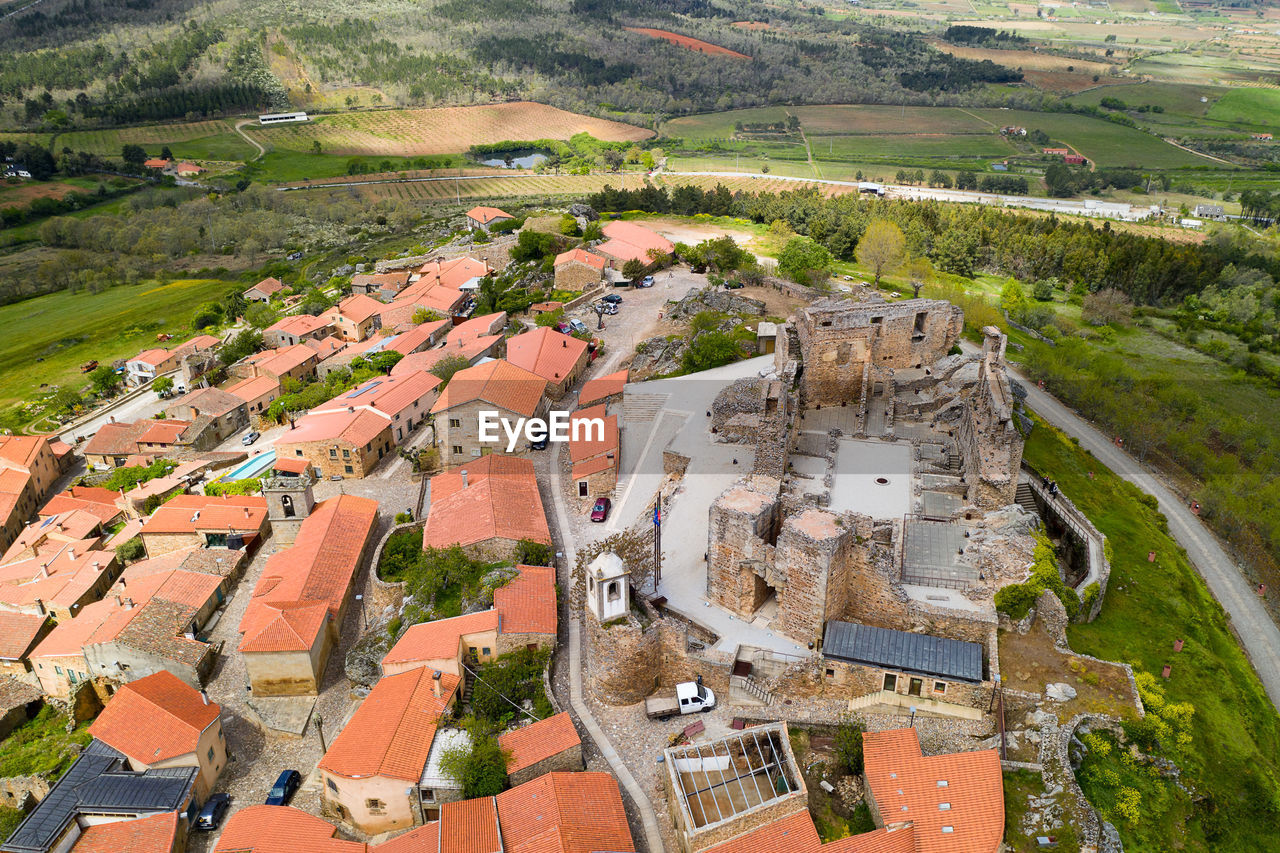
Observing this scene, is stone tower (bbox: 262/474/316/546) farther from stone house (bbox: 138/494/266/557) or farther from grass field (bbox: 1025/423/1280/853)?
grass field (bbox: 1025/423/1280/853)

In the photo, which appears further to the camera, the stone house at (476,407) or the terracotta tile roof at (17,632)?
the stone house at (476,407)

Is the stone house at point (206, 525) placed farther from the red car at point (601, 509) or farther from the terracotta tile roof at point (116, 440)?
the terracotta tile roof at point (116, 440)

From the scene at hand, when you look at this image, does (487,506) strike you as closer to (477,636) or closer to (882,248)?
(477,636)

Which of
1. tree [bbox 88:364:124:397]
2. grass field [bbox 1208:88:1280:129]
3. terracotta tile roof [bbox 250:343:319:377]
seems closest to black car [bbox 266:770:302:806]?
terracotta tile roof [bbox 250:343:319:377]

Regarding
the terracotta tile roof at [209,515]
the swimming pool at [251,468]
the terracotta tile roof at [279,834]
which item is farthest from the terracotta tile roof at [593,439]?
the swimming pool at [251,468]

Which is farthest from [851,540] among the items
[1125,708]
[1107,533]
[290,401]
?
[290,401]

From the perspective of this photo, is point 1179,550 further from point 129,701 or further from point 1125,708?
point 129,701
